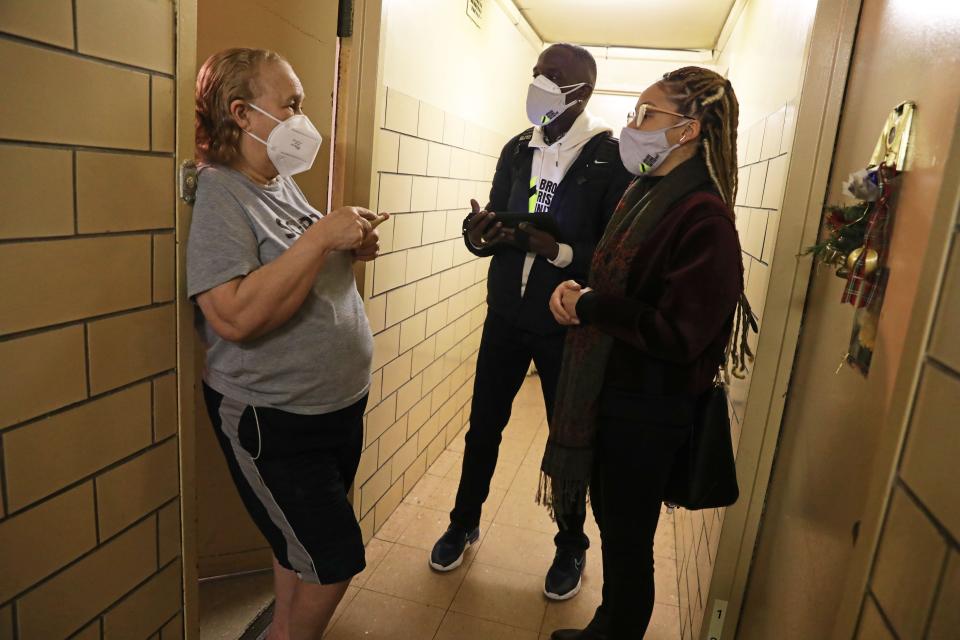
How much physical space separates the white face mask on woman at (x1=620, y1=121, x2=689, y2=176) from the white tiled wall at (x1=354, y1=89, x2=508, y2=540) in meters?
0.81

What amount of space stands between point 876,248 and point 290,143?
3.56 ft

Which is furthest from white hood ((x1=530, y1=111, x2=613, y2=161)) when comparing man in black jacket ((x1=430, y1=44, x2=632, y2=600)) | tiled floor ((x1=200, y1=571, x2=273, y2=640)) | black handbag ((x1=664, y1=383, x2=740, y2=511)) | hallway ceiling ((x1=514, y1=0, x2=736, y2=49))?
hallway ceiling ((x1=514, y1=0, x2=736, y2=49))

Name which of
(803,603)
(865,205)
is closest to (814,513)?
(803,603)

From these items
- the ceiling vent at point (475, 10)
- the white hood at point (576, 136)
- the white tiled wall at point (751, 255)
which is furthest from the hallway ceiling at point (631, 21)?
the white hood at point (576, 136)

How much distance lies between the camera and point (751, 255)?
1957 millimetres

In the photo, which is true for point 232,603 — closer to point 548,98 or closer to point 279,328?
point 279,328

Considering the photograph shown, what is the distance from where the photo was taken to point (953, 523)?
461 millimetres

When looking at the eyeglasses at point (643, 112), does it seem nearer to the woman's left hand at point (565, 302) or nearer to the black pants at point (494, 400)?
the woman's left hand at point (565, 302)

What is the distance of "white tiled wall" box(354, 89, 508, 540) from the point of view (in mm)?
2082

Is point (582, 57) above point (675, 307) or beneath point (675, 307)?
above

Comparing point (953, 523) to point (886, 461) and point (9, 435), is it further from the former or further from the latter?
point (9, 435)

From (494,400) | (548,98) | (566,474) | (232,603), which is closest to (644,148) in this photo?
(548,98)

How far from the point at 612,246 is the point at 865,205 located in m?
0.48

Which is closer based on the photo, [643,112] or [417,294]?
[643,112]
